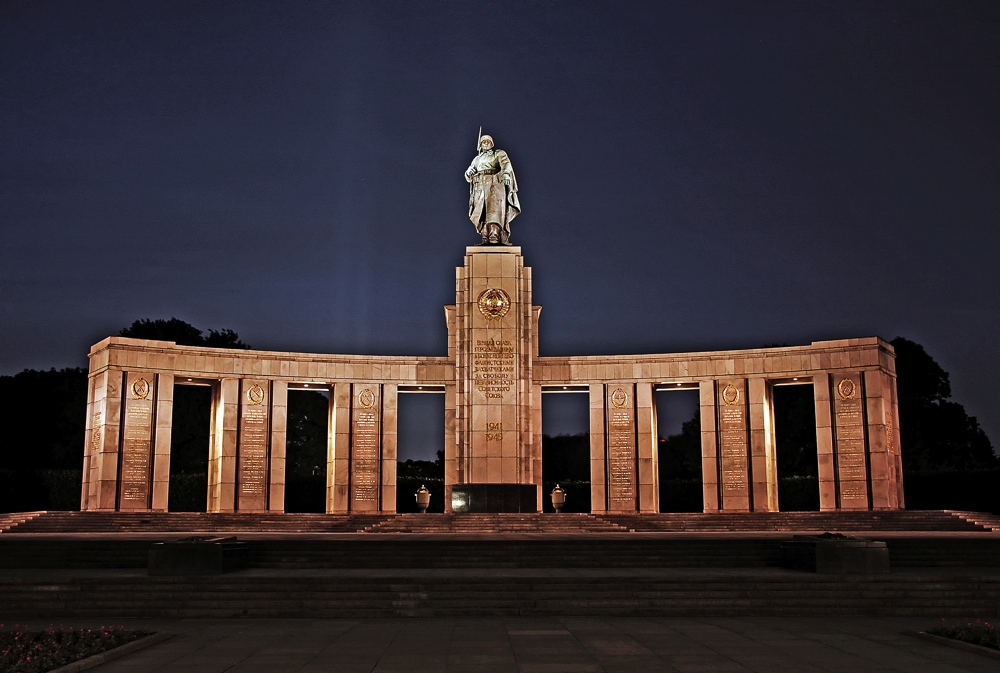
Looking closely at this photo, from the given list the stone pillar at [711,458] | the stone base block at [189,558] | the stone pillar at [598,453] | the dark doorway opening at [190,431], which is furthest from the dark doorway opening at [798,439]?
the stone base block at [189,558]

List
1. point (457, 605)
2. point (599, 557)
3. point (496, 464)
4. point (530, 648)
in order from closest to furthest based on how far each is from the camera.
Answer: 1. point (530, 648)
2. point (457, 605)
3. point (599, 557)
4. point (496, 464)

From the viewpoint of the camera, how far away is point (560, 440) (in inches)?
3469

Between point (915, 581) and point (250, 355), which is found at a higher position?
point (250, 355)

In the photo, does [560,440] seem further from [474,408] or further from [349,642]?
[349,642]

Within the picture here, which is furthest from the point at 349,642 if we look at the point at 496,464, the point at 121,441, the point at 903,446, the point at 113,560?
the point at 903,446

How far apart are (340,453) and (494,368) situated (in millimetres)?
8776

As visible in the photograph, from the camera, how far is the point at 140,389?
3878 centimetres

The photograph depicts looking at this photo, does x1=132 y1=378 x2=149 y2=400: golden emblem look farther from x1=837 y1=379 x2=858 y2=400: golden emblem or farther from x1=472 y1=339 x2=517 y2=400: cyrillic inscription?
x1=837 y1=379 x2=858 y2=400: golden emblem

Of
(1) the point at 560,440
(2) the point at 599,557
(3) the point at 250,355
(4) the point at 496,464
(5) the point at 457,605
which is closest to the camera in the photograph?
(5) the point at 457,605

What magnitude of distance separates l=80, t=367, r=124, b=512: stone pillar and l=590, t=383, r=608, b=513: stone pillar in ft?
65.1

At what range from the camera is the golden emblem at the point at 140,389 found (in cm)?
3869

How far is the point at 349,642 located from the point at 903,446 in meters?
48.1

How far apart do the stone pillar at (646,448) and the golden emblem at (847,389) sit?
7990 mm

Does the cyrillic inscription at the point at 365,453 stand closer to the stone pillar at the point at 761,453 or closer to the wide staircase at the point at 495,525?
the wide staircase at the point at 495,525
